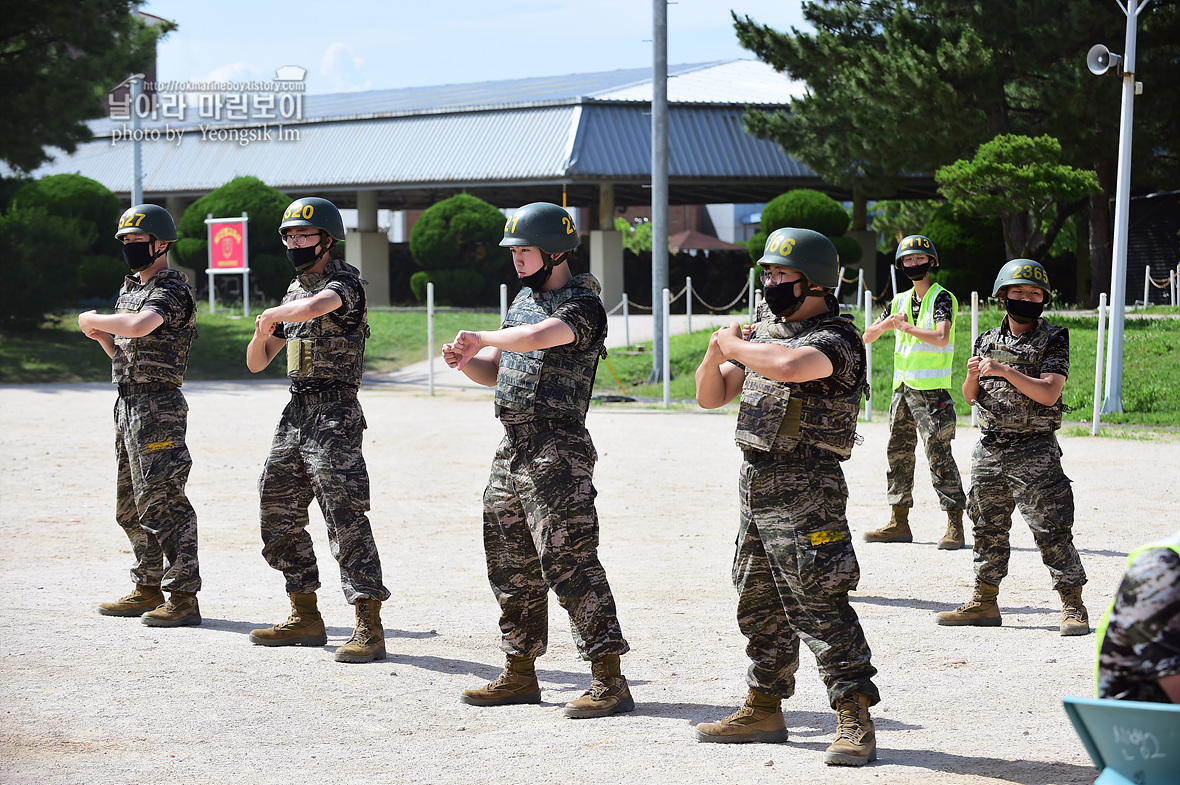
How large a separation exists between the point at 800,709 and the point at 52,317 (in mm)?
28250

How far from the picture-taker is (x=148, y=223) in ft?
23.6

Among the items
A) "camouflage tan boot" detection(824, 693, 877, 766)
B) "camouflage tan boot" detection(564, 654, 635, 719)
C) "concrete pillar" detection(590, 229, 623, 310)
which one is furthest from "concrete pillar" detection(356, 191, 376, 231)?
"camouflage tan boot" detection(824, 693, 877, 766)

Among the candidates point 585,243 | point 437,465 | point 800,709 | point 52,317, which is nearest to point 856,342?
point 800,709

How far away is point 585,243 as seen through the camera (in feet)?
149

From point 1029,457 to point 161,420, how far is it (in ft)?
15.7

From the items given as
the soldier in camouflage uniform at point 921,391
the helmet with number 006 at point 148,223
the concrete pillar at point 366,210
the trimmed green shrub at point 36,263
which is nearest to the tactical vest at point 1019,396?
the soldier in camouflage uniform at point 921,391

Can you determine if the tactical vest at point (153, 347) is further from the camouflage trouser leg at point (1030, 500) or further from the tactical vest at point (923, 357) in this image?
the tactical vest at point (923, 357)

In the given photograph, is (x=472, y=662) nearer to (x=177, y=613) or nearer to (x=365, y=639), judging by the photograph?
(x=365, y=639)

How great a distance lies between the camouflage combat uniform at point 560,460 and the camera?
5.37m

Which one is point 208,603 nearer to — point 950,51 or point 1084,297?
point 950,51

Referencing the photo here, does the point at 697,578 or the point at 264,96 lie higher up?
the point at 264,96

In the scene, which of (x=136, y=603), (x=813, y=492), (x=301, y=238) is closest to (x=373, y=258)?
(x=136, y=603)

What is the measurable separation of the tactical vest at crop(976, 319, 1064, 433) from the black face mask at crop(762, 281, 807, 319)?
2.36 metres

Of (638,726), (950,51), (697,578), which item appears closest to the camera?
(638,726)
